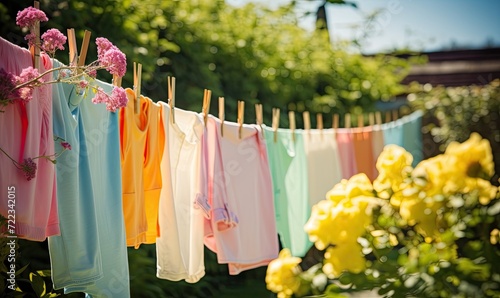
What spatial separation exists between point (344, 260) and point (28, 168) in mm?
957

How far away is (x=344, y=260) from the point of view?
0.88 metres

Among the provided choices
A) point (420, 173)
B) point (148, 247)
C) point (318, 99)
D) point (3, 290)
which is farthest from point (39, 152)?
point (318, 99)

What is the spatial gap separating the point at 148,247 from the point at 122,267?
132cm

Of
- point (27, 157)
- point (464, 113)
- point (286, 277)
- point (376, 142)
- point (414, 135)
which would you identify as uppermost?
point (464, 113)

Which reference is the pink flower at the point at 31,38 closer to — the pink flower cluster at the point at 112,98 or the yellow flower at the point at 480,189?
the pink flower cluster at the point at 112,98

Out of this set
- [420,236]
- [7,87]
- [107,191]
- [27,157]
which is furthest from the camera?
[107,191]

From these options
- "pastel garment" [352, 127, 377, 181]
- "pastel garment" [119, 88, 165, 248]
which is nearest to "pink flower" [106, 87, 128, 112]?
"pastel garment" [119, 88, 165, 248]

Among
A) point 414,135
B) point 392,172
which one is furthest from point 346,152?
point 392,172

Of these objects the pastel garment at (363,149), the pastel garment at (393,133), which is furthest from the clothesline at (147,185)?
the pastel garment at (393,133)

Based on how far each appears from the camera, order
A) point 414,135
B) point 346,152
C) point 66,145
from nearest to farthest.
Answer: point 66,145
point 346,152
point 414,135

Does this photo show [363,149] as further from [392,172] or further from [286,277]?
[286,277]

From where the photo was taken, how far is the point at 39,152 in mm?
1666

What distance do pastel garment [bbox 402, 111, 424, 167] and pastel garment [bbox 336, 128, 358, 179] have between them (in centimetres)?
120

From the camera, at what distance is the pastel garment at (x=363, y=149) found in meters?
4.23
